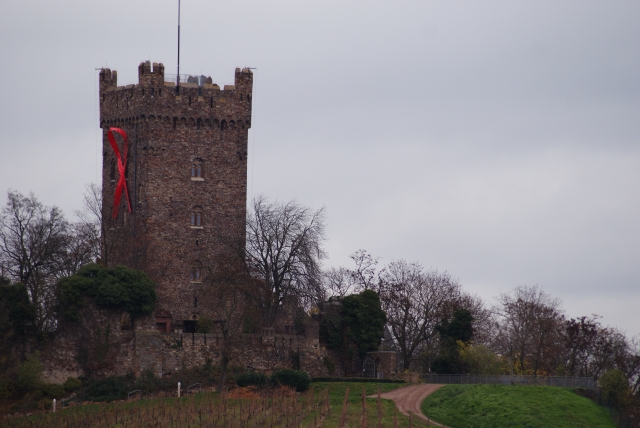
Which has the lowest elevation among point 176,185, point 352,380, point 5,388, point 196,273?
point 5,388

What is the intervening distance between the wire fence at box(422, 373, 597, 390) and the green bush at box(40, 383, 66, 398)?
57.4 feet

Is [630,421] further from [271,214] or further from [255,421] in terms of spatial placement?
[271,214]

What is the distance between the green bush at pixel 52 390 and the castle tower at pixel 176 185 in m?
8.68

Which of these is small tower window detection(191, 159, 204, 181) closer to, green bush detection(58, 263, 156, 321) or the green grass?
green bush detection(58, 263, 156, 321)

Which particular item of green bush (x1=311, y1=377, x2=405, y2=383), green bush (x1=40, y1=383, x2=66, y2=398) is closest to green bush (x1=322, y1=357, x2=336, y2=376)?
green bush (x1=311, y1=377, x2=405, y2=383)

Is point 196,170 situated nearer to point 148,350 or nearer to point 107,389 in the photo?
point 148,350

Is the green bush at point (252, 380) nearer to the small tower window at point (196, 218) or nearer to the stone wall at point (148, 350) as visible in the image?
the stone wall at point (148, 350)

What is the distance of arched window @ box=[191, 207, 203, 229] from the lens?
235ft

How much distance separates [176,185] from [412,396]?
55.8 ft

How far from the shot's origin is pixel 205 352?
66.8 meters

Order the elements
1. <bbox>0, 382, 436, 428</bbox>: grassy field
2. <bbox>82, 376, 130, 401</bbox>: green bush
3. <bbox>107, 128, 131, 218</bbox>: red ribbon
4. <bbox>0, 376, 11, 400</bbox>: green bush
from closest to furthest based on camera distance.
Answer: <bbox>0, 382, 436, 428</bbox>: grassy field < <bbox>0, 376, 11, 400</bbox>: green bush < <bbox>82, 376, 130, 401</bbox>: green bush < <bbox>107, 128, 131, 218</bbox>: red ribbon

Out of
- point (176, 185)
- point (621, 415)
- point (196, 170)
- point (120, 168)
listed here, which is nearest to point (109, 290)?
point (176, 185)

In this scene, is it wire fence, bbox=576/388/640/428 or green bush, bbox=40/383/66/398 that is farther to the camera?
green bush, bbox=40/383/66/398

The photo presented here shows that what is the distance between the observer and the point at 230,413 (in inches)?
2206
